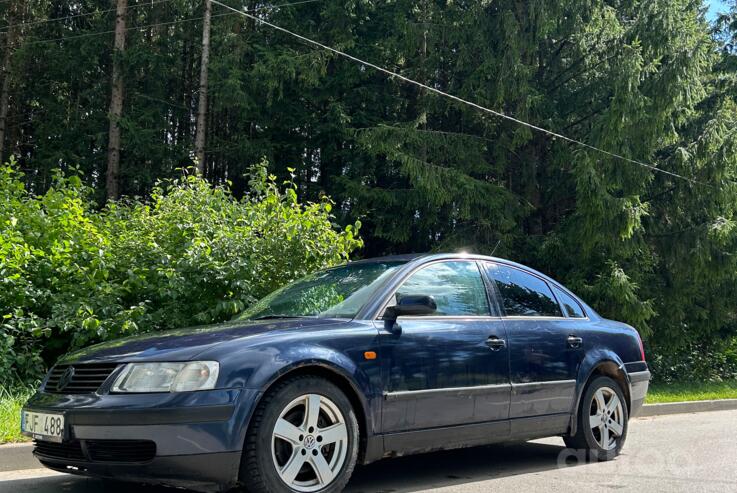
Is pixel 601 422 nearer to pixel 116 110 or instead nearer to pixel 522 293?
pixel 522 293

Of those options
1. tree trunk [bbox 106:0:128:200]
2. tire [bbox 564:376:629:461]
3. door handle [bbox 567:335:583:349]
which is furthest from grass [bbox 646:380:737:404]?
tree trunk [bbox 106:0:128:200]

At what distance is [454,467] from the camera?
5730mm

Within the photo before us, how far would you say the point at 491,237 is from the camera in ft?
54.5

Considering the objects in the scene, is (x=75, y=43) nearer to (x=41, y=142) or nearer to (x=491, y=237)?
(x=41, y=142)

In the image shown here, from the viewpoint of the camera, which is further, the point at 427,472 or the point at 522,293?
the point at 522,293

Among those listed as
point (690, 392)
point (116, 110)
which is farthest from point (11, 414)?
point (116, 110)

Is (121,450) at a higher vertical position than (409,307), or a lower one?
lower

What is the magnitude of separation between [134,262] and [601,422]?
5.66m

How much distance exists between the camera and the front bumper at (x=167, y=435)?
12.1 ft

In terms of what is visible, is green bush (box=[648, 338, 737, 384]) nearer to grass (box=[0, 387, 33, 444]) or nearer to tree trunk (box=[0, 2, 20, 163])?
grass (box=[0, 387, 33, 444])

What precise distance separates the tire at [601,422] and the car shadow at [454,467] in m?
0.21

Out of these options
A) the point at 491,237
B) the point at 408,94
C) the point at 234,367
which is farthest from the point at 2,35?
the point at 234,367

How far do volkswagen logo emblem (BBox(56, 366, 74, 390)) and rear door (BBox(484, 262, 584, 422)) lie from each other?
2898 millimetres

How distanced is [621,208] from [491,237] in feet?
9.59
